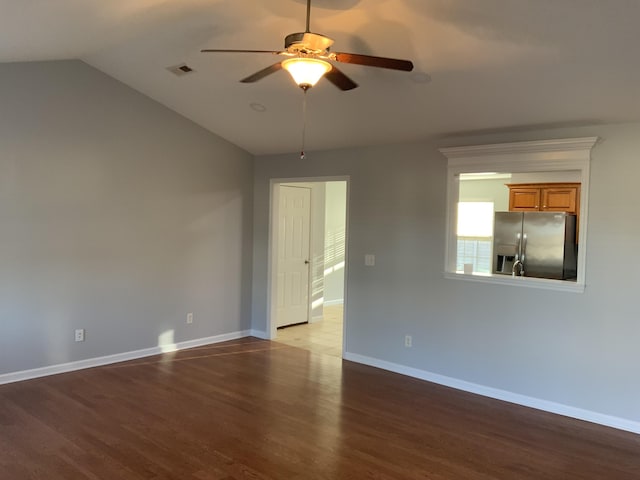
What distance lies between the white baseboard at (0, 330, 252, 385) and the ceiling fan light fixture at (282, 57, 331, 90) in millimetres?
3783

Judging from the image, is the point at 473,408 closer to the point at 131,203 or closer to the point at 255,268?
the point at 255,268

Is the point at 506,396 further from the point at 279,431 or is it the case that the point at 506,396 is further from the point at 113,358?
the point at 113,358

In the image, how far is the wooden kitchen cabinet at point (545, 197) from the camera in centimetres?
652

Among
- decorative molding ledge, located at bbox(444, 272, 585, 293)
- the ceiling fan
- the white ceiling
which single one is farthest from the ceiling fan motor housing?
decorative molding ledge, located at bbox(444, 272, 585, 293)

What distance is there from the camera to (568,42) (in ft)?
9.73

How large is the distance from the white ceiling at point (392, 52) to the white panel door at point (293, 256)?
2103 millimetres

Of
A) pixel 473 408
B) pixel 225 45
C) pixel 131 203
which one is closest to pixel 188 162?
pixel 131 203

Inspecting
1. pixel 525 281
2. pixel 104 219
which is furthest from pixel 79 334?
pixel 525 281

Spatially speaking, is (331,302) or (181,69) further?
(331,302)

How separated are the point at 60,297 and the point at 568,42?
469 cm

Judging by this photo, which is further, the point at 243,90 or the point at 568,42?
the point at 243,90

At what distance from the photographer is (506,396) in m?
4.36

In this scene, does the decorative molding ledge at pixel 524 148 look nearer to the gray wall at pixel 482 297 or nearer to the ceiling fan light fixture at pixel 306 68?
the gray wall at pixel 482 297

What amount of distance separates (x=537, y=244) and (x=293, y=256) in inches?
128
